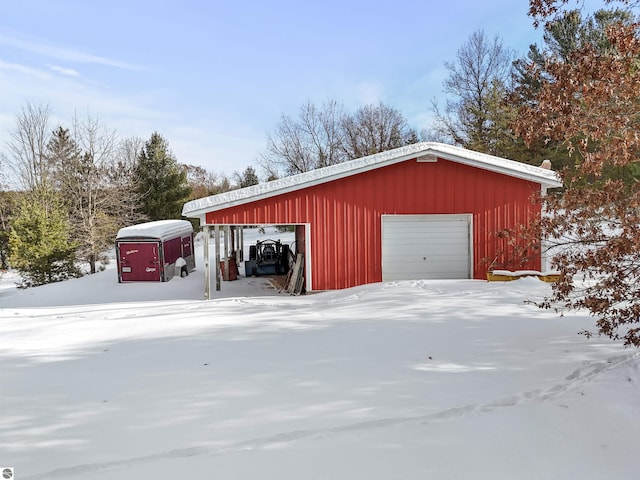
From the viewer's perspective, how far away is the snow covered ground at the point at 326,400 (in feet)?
7.48

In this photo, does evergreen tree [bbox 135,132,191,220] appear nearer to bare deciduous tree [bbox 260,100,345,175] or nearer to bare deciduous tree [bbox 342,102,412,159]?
bare deciduous tree [bbox 260,100,345,175]

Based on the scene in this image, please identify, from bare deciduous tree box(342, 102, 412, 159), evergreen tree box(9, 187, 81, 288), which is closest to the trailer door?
evergreen tree box(9, 187, 81, 288)

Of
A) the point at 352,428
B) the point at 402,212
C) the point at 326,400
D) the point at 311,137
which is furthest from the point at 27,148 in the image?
the point at 352,428

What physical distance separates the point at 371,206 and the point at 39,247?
515 inches

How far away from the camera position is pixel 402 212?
32.2 feet

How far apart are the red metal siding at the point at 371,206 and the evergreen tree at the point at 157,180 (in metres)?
18.5

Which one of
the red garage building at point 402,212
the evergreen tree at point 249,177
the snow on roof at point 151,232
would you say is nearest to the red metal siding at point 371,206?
the red garage building at point 402,212

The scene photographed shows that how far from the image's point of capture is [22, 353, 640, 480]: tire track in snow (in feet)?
7.42

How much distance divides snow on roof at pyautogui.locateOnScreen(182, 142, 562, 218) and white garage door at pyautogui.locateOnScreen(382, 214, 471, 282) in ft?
4.56

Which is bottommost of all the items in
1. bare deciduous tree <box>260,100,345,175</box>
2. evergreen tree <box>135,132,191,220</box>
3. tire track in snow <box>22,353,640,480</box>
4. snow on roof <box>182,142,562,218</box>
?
tire track in snow <box>22,353,640,480</box>

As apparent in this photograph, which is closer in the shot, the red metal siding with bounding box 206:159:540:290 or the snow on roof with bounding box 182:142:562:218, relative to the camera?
the snow on roof with bounding box 182:142:562:218

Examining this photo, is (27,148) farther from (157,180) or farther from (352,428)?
(352,428)

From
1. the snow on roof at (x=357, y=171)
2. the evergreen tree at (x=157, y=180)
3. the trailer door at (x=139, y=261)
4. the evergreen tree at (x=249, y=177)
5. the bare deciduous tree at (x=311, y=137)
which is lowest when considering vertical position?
the trailer door at (x=139, y=261)

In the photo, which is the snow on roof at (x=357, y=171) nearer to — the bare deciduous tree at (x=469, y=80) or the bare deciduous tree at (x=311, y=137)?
the bare deciduous tree at (x=469, y=80)
